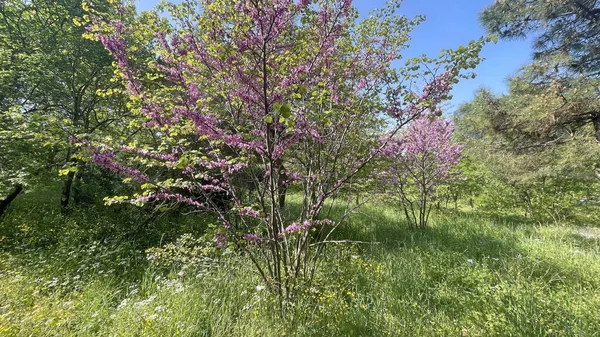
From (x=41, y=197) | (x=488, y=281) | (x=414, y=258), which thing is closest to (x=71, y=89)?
(x=41, y=197)

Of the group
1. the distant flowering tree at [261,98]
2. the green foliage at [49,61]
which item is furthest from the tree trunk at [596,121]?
the green foliage at [49,61]

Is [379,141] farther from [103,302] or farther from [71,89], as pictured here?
[71,89]

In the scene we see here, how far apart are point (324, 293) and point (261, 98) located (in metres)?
2.05

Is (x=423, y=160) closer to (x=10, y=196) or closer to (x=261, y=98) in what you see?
(x=261, y=98)

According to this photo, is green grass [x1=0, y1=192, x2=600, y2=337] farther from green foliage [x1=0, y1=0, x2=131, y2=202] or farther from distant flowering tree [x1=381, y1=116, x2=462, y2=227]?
green foliage [x1=0, y1=0, x2=131, y2=202]

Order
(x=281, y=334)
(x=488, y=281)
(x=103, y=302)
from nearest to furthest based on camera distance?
(x=281, y=334), (x=103, y=302), (x=488, y=281)

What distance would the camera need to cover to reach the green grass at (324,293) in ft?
6.83

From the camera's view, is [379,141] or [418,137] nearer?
[379,141]

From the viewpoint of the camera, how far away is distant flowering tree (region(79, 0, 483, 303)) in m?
1.89

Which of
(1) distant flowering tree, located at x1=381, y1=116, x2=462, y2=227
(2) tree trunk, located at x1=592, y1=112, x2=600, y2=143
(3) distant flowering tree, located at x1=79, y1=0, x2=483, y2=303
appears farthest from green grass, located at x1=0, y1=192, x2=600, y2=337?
(2) tree trunk, located at x1=592, y1=112, x2=600, y2=143

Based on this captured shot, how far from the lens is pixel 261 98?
2043 millimetres

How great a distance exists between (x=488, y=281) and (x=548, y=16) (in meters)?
8.46

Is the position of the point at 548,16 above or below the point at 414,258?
above

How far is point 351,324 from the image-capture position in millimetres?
2209
